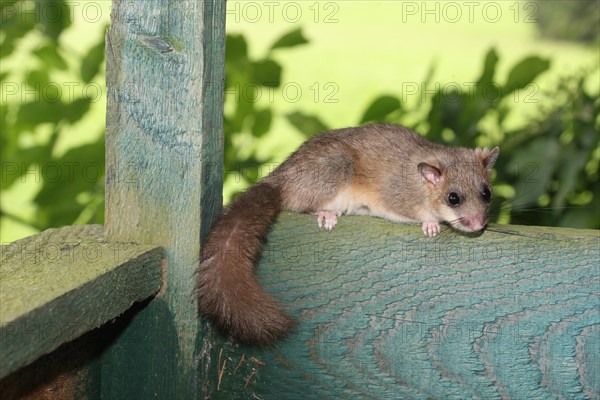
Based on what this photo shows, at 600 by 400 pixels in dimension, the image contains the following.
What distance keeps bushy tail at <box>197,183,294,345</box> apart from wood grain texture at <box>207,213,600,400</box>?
6cm

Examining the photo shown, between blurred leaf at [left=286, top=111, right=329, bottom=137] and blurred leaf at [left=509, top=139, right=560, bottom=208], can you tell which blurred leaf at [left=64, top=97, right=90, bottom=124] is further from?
blurred leaf at [left=509, top=139, right=560, bottom=208]

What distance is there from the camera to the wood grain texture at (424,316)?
77.9 inches

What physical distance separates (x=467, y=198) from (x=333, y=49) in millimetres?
8533

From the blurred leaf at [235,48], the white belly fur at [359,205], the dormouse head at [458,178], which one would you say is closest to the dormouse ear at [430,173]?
the dormouse head at [458,178]

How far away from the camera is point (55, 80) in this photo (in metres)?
3.33

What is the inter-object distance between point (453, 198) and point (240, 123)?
3.02ft

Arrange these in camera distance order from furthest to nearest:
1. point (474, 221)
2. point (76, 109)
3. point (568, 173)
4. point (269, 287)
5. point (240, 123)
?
point (240, 123) < point (568, 173) < point (76, 109) < point (474, 221) < point (269, 287)

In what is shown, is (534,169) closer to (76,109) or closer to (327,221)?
(327,221)

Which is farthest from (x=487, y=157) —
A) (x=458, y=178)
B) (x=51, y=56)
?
(x=51, y=56)

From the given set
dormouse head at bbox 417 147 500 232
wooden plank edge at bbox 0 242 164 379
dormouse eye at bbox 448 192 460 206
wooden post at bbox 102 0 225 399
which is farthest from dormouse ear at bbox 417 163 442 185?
wooden plank edge at bbox 0 242 164 379

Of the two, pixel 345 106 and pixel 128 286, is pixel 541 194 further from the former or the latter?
pixel 345 106

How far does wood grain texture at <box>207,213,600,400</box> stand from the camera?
1.98 metres

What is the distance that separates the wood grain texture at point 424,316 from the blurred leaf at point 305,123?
109 centimetres

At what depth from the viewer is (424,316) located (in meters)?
2.10
